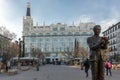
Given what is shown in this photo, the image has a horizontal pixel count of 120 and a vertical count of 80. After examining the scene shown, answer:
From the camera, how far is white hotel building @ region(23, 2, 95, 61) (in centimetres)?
15938

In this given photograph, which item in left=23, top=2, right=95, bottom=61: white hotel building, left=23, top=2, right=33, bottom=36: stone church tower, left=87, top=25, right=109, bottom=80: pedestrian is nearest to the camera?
left=87, top=25, right=109, bottom=80: pedestrian

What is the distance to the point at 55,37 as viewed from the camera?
16088 cm

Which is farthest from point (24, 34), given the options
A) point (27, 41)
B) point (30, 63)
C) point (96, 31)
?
point (96, 31)

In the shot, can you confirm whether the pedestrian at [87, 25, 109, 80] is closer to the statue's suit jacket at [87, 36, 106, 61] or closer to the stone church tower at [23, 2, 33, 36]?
the statue's suit jacket at [87, 36, 106, 61]

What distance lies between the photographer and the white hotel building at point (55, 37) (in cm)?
15938

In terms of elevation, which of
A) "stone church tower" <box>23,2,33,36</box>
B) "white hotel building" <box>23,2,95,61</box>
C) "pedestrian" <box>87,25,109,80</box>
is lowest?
"pedestrian" <box>87,25,109,80</box>

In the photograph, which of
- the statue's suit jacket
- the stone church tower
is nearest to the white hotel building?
the stone church tower

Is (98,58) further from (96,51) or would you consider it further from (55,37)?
(55,37)

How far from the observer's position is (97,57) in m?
7.97

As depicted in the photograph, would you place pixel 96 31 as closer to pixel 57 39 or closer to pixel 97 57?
pixel 97 57

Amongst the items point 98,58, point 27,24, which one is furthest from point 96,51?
point 27,24

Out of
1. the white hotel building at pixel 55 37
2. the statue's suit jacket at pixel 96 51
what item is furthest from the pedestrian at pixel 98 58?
the white hotel building at pixel 55 37

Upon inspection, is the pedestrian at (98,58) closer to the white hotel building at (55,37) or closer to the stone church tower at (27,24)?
the white hotel building at (55,37)

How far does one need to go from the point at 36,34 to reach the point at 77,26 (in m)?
23.7
